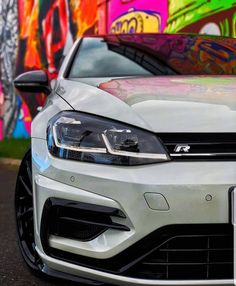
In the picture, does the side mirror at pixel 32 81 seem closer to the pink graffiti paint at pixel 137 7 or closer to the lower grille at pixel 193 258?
the lower grille at pixel 193 258

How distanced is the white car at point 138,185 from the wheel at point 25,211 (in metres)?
0.23

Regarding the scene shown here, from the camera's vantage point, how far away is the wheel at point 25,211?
2805 millimetres

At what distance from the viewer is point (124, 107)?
227 centimetres

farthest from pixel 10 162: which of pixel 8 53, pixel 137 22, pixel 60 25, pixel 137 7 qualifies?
pixel 8 53

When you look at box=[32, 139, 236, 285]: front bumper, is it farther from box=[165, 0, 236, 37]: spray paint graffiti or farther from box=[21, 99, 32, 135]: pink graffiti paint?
box=[21, 99, 32, 135]: pink graffiti paint

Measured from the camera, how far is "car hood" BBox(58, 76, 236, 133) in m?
2.13

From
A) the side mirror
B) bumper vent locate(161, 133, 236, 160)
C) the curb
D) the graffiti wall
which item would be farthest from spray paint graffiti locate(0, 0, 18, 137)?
bumper vent locate(161, 133, 236, 160)

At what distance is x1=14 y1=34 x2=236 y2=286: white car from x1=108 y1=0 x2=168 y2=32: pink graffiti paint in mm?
6064

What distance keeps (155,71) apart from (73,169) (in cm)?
129

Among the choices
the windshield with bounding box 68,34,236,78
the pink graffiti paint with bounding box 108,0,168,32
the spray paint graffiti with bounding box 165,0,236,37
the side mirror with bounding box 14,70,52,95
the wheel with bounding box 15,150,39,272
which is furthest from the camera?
the pink graffiti paint with bounding box 108,0,168,32

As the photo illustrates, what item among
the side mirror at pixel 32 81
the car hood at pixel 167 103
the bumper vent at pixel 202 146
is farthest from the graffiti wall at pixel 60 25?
the bumper vent at pixel 202 146

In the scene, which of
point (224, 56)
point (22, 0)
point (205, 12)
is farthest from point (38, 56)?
point (224, 56)

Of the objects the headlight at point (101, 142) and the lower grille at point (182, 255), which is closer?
the lower grille at point (182, 255)

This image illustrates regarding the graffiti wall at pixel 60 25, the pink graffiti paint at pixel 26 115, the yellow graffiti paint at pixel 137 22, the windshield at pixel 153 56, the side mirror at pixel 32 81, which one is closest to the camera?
the windshield at pixel 153 56
